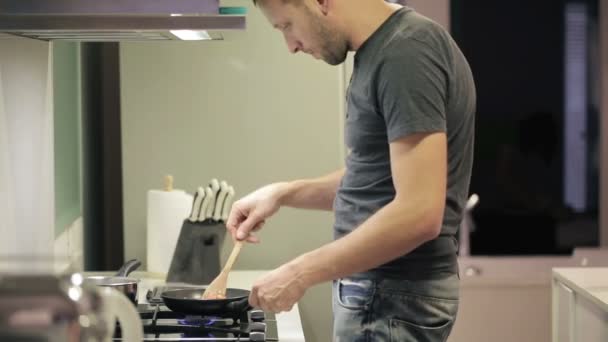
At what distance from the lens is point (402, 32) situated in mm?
1676

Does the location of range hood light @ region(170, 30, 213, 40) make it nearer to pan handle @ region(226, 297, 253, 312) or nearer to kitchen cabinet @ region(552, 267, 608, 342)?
pan handle @ region(226, 297, 253, 312)

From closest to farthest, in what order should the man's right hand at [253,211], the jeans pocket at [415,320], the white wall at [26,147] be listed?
the jeans pocket at [415,320] < the white wall at [26,147] < the man's right hand at [253,211]

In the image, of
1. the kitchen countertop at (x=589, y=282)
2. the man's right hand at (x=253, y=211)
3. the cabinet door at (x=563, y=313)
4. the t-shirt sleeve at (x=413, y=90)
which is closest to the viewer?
the t-shirt sleeve at (x=413, y=90)

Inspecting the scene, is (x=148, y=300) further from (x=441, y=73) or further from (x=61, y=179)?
(x=441, y=73)

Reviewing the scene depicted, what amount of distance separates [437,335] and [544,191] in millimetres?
2454

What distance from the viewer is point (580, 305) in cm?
271

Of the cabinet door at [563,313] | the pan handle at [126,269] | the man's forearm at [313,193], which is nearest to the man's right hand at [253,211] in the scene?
the man's forearm at [313,193]

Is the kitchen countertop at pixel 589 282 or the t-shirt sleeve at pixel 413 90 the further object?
the kitchen countertop at pixel 589 282

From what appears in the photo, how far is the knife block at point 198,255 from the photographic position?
8.45 feet

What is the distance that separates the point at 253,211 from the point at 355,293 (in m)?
0.42

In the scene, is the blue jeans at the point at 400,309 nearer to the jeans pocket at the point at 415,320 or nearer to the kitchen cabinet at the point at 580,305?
the jeans pocket at the point at 415,320

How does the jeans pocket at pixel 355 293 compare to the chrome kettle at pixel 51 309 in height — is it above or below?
below

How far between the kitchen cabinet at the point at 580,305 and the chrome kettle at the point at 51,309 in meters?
1.75

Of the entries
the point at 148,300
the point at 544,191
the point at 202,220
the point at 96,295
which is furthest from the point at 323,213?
the point at 96,295
